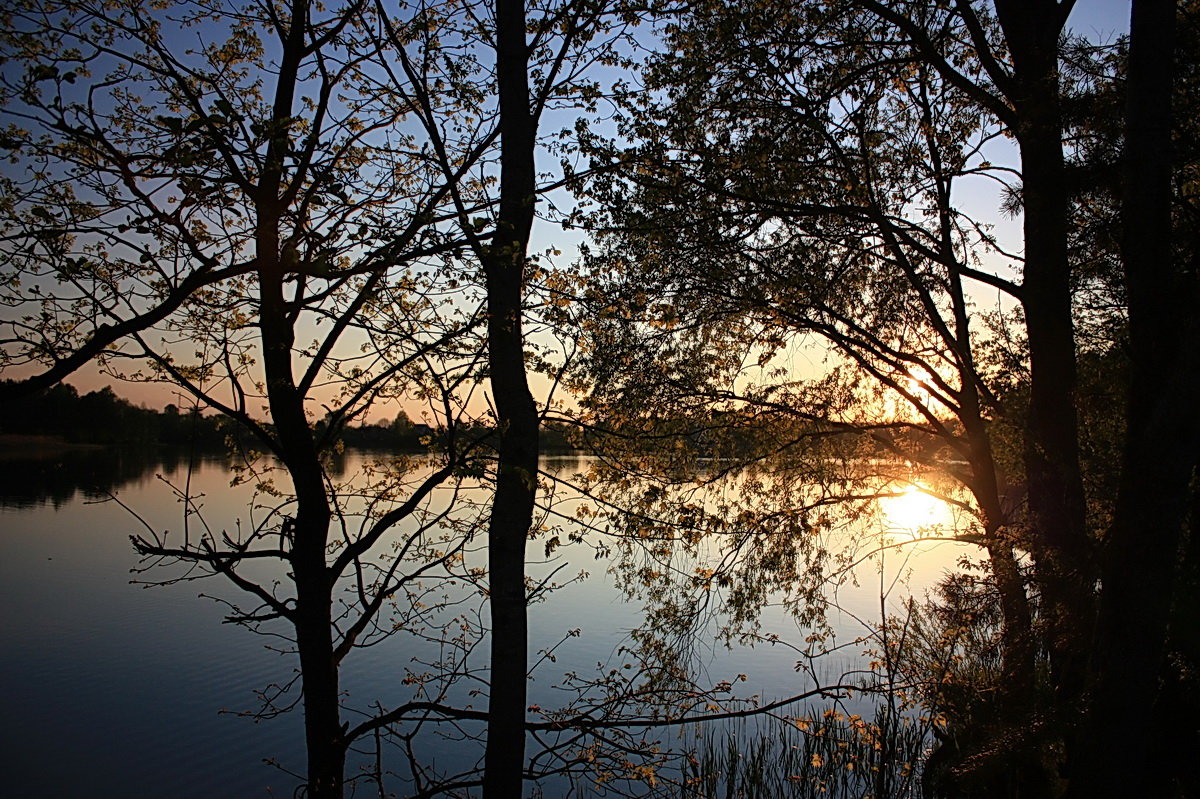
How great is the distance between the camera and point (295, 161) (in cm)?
464

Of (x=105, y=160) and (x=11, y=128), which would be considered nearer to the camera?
(x=11, y=128)

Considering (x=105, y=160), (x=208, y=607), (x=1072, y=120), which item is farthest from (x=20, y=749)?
(x=1072, y=120)

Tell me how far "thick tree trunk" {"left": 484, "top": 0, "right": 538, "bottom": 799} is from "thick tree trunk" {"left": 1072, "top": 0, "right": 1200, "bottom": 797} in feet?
12.7

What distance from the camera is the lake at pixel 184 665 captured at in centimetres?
985

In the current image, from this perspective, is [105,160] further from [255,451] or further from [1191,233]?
[1191,233]

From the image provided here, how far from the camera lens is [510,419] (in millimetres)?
4496

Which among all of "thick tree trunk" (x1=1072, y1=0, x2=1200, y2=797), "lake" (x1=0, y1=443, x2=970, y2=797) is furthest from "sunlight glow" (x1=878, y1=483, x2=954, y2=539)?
"thick tree trunk" (x1=1072, y1=0, x2=1200, y2=797)

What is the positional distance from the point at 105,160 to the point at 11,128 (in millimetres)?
442

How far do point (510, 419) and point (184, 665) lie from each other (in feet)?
38.0

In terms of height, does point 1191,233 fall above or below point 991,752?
above

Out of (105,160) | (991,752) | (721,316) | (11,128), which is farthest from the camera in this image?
(721,316)

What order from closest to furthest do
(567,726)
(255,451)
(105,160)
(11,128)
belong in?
1. (11,128)
2. (105,160)
3. (567,726)
4. (255,451)

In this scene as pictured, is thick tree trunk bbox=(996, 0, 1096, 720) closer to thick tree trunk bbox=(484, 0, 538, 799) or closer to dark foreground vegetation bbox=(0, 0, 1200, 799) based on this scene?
dark foreground vegetation bbox=(0, 0, 1200, 799)

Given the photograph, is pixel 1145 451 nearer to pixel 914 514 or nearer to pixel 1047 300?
pixel 1047 300
